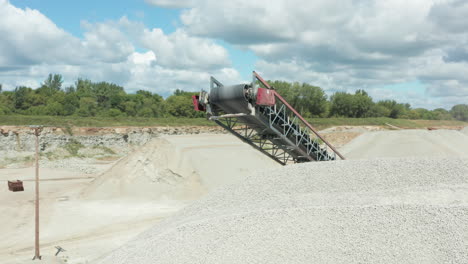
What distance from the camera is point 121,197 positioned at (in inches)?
1148

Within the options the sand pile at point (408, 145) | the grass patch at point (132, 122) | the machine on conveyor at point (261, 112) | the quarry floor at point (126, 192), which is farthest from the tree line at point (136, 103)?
the machine on conveyor at point (261, 112)

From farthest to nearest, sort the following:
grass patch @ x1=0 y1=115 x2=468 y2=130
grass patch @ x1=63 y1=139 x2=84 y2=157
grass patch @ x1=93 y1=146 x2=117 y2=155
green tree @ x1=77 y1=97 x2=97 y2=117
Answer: green tree @ x1=77 y1=97 x2=97 y2=117 < grass patch @ x1=93 y1=146 x2=117 y2=155 < grass patch @ x1=0 y1=115 x2=468 y2=130 < grass patch @ x1=63 y1=139 x2=84 y2=157

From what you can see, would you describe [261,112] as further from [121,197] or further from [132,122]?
[132,122]

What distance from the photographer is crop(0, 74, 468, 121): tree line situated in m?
88.5

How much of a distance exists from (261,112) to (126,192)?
15491 mm

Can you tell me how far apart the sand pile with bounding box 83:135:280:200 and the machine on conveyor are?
33.6ft

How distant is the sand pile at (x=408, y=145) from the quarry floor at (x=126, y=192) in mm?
117

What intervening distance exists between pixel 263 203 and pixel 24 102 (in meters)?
91.0

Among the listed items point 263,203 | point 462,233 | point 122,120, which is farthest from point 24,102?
point 462,233

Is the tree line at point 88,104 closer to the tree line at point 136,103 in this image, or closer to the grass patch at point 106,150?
the tree line at point 136,103

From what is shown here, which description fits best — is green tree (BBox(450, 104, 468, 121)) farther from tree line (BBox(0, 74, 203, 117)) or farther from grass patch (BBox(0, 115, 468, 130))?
tree line (BBox(0, 74, 203, 117))

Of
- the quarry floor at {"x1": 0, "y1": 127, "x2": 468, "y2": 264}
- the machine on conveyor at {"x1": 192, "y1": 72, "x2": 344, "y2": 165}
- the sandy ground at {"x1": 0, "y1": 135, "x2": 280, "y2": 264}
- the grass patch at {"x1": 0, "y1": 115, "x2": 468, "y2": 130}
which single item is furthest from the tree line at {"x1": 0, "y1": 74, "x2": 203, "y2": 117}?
the machine on conveyor at {"x1": 192, "y1": 72, "x2": 344, "y2": 165}

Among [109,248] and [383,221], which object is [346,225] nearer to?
[383,221]

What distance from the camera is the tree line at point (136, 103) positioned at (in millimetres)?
88500
